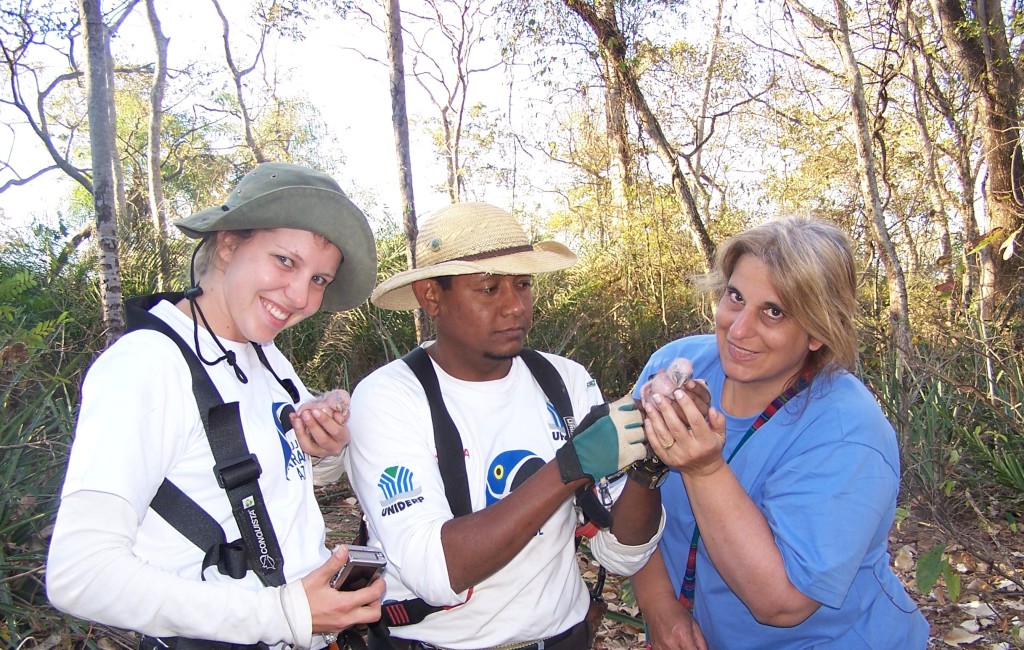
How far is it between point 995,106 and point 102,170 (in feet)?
29.4

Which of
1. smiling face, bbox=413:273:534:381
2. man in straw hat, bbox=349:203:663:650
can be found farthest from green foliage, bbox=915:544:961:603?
smiling face, bbox=413:273:534:381

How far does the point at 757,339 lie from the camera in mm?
2145

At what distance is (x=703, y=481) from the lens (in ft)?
6.12

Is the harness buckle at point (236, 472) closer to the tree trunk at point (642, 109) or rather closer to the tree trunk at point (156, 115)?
the tree trunk at point (642, 109)

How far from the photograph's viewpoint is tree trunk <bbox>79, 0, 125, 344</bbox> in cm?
543

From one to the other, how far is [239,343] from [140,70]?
28787 millimetres

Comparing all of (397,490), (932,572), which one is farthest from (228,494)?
(932,572)

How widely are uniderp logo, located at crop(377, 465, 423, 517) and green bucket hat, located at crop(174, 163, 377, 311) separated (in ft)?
2.19

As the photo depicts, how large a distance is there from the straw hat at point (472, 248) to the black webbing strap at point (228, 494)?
0.79m

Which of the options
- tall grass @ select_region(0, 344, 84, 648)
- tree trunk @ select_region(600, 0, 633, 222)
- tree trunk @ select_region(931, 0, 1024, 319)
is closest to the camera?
tall grass @ select_region(0, 344, 84, 648)

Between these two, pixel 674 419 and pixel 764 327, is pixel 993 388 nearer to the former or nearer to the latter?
pixel 764 327

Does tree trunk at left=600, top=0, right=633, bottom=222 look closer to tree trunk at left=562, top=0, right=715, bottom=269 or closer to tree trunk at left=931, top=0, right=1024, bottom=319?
tree trunk at left=562, top=0, right=715, bottom=269

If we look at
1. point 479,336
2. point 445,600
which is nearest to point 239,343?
point 479,336


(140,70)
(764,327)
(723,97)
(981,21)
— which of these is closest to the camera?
(764,327)
